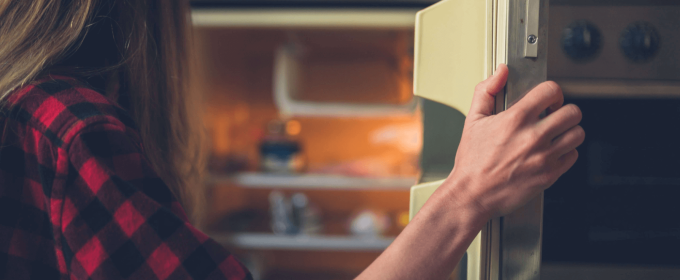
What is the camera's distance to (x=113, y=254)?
1.12 ft

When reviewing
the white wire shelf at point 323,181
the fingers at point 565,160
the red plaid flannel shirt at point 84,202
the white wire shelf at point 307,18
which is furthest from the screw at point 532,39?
the white wire shelf at point 323,181

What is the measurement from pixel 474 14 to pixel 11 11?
0.49 m

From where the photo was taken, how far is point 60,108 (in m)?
0.36

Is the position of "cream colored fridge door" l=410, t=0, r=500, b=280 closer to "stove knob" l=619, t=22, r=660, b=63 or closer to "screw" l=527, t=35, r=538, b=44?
"screw" l=527, t=35, r=538, b=44

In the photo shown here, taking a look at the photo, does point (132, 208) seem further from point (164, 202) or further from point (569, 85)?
point (569, 85)

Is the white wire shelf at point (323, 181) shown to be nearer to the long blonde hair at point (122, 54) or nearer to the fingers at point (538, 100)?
the long blonde hair at point (122, 54)

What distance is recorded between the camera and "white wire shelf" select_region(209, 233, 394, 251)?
48.8 inches

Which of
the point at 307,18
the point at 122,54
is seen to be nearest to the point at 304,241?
the point at 307,18

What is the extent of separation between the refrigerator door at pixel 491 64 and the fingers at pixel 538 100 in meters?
0.02

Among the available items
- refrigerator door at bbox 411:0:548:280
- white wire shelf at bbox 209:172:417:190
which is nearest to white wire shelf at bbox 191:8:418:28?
white wire shelf at bbox 209:172:417:190

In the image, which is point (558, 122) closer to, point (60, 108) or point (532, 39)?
point (532, 39)

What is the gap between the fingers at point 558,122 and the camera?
14.3 inches

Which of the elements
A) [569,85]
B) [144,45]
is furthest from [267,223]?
[569,85]

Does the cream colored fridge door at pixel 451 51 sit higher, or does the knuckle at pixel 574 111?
the cream colored fridge door at pixel 451 51
